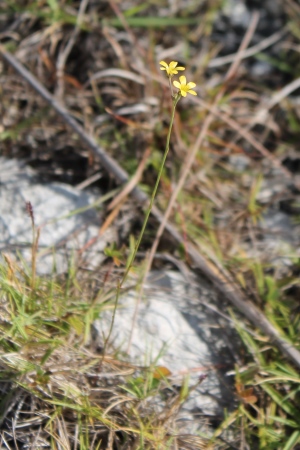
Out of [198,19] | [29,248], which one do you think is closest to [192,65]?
[198,19]

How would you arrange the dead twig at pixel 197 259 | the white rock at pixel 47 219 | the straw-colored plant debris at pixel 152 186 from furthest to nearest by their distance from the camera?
the white rock at pixel 47 219 < the dead twig at pixel 197 259 < the straw-colored plant debris at pixel 152 186

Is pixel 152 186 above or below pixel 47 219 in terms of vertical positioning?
above

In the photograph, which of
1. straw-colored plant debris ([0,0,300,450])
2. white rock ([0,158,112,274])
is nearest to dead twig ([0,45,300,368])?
straw-colored plant debris ([0,0,300,450])

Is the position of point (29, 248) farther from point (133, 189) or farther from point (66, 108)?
point (66, 108)

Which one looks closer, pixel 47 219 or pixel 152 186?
pixel 47 219

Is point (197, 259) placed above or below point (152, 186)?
below

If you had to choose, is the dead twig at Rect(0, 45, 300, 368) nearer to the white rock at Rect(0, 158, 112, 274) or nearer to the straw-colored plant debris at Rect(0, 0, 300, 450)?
the straw-colored plant debris at Rect(0, 0, 300, 450)

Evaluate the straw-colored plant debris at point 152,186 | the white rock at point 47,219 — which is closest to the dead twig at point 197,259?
the straw-colored plant debris at point 152,186

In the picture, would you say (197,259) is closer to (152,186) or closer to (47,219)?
(152,186)

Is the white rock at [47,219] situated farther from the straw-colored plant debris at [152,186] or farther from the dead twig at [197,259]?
the dead twig at [197,259]

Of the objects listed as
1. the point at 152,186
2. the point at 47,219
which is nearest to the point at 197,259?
the point at 152,186

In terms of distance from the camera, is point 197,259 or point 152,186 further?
point 152,186
